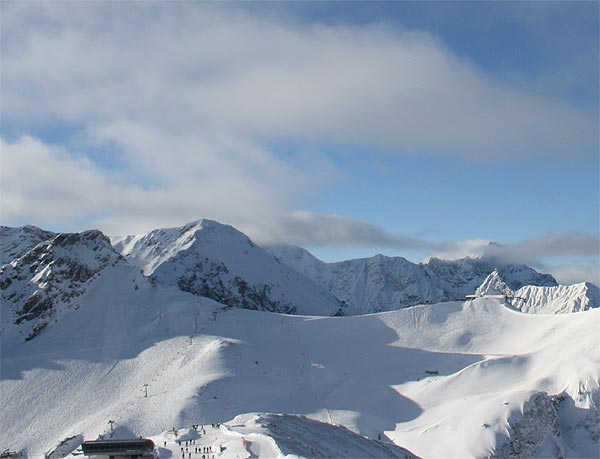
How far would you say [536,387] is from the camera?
8700cm

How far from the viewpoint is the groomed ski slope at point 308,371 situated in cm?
8325

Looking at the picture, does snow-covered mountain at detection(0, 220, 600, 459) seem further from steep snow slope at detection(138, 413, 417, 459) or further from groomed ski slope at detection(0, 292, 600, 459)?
steep snow slope at detection(138, 413, 417, 459)

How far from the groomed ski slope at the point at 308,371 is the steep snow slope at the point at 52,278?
4654 mm

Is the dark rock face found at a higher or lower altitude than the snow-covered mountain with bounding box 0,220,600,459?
higher

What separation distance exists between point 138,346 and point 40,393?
51.6 ft

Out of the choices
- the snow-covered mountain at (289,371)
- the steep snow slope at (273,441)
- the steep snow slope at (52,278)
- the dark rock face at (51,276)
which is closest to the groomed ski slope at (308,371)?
the snow-covered mountain at (289,371)

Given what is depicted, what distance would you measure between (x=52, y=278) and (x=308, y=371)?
179ft

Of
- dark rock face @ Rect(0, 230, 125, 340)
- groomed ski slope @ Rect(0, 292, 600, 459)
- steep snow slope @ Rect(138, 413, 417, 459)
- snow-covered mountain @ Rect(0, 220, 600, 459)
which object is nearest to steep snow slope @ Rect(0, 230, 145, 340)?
dark rock face @ Rect(0, 230, 125, 340)

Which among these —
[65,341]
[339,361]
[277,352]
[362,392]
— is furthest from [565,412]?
[65,341]

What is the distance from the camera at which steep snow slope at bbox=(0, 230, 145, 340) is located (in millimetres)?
124188

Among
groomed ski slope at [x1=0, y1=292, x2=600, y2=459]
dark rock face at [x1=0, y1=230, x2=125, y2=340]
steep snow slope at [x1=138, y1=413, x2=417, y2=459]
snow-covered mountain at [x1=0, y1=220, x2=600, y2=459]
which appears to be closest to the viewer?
steep snow slope at [x1=138, y1=413, x2=417, y2=459]

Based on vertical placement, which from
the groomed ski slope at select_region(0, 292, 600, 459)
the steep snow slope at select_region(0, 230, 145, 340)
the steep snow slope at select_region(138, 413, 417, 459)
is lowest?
the steep snow slope at select_region(138, 413, 417, 459)

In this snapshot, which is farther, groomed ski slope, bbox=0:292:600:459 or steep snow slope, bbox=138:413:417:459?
groomed ski slope, bbox=0:292:600:459

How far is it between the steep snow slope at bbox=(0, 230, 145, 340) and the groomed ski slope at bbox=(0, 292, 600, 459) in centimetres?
465
